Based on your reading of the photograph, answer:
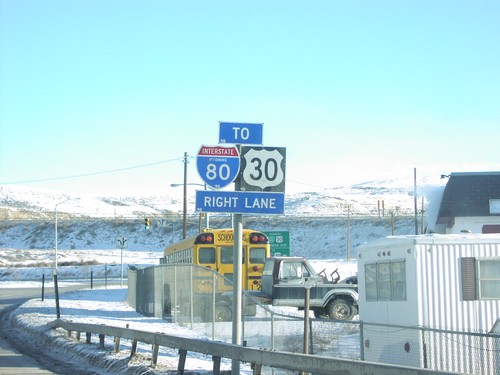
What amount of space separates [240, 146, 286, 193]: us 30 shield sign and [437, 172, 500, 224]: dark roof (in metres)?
27.5

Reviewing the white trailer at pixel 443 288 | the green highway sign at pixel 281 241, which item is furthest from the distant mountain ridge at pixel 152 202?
the white trailer at pixel 443 288

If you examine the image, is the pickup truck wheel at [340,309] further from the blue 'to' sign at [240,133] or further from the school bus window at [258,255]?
the blue 'to' sign at [240,133]

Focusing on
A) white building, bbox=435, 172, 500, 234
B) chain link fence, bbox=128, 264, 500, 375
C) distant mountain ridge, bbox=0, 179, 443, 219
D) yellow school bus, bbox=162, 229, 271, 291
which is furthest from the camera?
distant mountain ridge, bbox=0, 179, 443, 219

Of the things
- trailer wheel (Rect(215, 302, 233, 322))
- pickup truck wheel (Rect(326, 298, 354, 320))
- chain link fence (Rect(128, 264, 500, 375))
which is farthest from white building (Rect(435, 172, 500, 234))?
trailer wheel (Rect(215, 302, 233, 322))

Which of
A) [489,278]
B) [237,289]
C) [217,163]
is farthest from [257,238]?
[217,163]

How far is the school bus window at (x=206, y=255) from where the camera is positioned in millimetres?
26000

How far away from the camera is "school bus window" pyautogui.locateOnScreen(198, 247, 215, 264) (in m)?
26.0

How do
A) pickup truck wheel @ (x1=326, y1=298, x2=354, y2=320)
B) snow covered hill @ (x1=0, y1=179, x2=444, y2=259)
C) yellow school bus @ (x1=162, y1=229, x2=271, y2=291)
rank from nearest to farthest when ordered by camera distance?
pickup truck wheel @ (x1=326, y1=298, x2=354, y2=320)
yellow school bus @ (x1=162, y1=229, x2=271, y2=291)
snow covered hill @ (x1=0, y1=179, x2=444, y2=259)

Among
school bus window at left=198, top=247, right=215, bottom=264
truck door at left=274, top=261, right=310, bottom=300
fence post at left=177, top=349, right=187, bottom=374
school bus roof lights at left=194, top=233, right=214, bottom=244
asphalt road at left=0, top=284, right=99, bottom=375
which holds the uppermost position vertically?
school bus roof lights at left=194, top=233, right=214, bottom=244

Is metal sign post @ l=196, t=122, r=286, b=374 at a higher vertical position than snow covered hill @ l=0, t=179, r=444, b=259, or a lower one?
lower

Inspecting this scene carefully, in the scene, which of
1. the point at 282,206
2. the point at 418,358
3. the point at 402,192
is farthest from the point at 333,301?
the point at 402,192

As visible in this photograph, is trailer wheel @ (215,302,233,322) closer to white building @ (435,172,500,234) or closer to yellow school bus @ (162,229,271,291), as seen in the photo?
yellow school bus @ (162,229,271,291)

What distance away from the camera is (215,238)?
26.3 meters

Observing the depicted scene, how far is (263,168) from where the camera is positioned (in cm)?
1144
